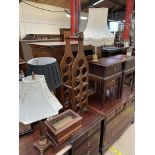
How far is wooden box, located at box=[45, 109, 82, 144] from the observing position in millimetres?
1151

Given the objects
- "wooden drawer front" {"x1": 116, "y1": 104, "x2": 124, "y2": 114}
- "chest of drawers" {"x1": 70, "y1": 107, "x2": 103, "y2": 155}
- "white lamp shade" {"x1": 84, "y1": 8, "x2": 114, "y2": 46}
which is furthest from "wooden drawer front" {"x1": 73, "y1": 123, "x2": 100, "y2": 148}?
"white lamp shade" {"x1": 84, "y1": 8, "x2": 114, "y2": 46}

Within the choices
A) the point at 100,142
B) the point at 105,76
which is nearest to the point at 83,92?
the point at 105,76

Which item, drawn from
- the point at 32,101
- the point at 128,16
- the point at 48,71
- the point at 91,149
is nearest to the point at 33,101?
the point at 32,101

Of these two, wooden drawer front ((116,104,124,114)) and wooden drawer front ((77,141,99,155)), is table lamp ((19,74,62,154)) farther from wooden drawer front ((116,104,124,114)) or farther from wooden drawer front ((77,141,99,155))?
wooden drawer front ((116,104,124,114))

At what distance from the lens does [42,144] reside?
1109 millimetres

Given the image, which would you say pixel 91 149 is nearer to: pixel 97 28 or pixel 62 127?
pixel 62 127

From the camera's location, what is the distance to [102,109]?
169 cm

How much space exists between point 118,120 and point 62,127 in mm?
1008

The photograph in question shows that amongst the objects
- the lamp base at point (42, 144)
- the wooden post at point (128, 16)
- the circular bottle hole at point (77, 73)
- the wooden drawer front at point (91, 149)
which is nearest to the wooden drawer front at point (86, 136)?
the wooden drawer front at point (91, 149)

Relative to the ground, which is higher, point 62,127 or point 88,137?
point 62,127

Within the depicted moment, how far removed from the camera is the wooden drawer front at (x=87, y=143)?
1.30 metres

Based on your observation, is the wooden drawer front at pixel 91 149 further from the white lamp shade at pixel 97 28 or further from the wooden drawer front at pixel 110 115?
the white lamp shade at pixel 97 28
